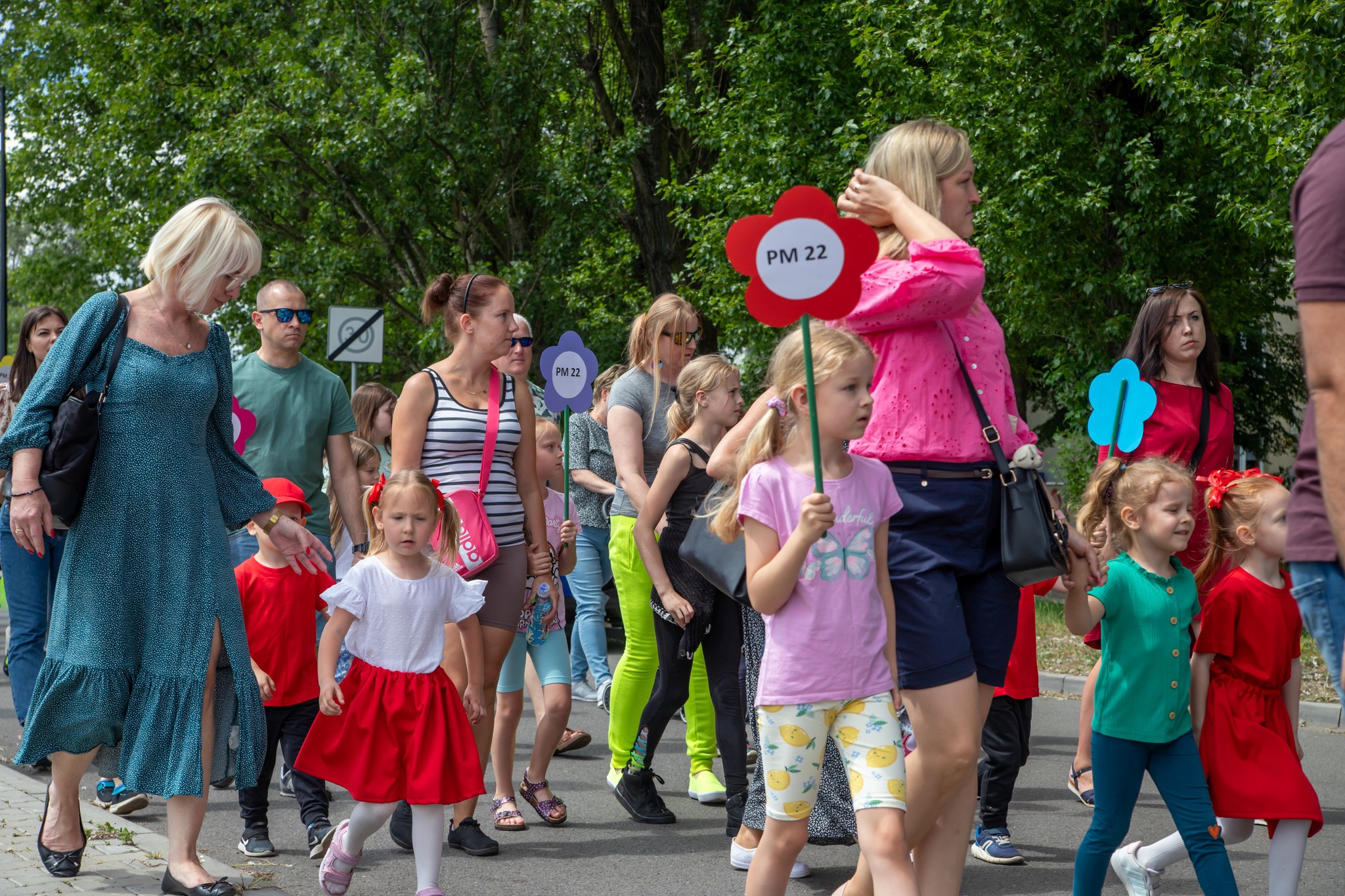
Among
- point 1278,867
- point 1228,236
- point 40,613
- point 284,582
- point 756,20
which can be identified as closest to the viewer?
point 1278,867

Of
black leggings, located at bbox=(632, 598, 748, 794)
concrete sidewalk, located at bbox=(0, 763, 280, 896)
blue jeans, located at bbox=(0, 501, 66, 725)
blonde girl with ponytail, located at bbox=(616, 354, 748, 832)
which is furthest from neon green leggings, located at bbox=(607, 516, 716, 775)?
blue jeans, located at bbox=(0, 501, 66, 725)

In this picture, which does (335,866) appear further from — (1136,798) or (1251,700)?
(1251,700)

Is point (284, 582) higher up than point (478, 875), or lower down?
higher up

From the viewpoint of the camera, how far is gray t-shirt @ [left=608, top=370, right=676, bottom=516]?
6059 mm

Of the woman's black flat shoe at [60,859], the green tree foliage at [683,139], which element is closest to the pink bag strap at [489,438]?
the woman's black flat shoe at [60,859]

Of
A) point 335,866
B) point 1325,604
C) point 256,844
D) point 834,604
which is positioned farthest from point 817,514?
point 256,844

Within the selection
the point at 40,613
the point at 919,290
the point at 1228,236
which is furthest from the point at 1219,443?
the point at 1228,236

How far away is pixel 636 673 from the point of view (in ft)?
19.9

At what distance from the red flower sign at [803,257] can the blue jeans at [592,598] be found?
5640 mm

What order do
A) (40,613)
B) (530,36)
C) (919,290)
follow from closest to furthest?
(919,290)
(40,613)
(530,36)

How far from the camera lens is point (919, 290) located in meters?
3.50

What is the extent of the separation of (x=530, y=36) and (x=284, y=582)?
1492 cm

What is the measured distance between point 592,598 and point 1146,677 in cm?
524

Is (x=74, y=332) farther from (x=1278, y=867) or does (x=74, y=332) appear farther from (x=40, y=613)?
(x=1278, y=867)
